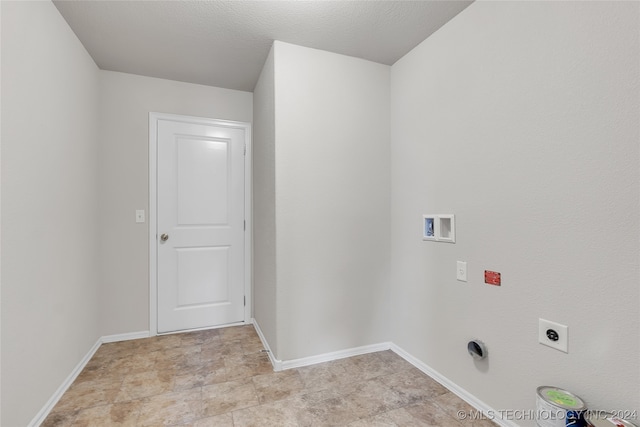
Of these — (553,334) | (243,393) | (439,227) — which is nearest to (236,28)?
(439,227)

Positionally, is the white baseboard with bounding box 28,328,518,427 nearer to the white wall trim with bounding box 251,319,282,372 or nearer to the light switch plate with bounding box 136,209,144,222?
the white wall trim with bounding box 251,319,282,372

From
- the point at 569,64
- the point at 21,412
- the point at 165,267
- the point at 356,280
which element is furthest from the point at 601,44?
the point at 165,267

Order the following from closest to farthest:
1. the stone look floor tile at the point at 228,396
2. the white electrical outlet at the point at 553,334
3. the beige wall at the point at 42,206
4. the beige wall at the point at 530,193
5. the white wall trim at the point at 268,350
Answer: the beige wall at the point at 530,193
the white electrical outlet at the point at 553,334
the beige wall at the point at 42,206
the stone look floor tile at the point at 228,396
the white wall trim at the point at 268,350

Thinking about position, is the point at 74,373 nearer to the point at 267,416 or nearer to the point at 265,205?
the point at 267,416

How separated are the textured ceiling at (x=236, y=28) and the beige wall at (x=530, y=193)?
28 cm

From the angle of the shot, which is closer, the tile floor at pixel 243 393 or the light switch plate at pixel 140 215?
the tile floor at pixel 243 393

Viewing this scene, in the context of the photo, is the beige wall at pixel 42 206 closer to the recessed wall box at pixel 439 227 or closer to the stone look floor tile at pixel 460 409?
the stone look floor tile at pixel 460 409

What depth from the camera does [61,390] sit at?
1857mm

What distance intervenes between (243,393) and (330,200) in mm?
1459

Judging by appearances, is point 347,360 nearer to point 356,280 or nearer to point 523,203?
point 356,280

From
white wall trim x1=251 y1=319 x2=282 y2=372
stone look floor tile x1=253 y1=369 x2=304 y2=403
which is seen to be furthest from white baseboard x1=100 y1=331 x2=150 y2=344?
stone look floor tile x1=253 y1=369 x2=304 y2=403

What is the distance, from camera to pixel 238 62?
2.49 meters

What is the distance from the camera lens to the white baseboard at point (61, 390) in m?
1.60

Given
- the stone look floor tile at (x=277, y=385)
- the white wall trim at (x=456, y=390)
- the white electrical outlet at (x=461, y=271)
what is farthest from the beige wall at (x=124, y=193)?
the white electrical outlet at (x=461, y=271)
